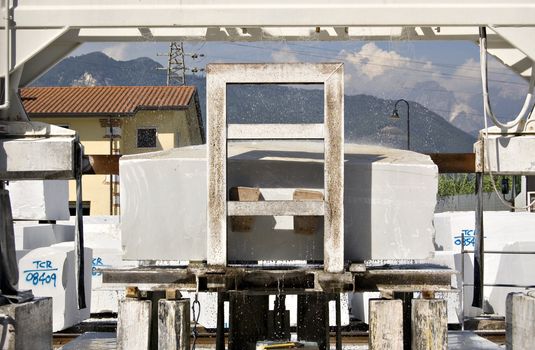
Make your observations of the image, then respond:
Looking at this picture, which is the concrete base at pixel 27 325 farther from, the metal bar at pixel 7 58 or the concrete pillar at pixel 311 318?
the concrete pillar at pixel 311 318

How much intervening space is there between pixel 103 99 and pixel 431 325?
40.8 meters

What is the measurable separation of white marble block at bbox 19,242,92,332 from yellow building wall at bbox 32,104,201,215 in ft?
98.5

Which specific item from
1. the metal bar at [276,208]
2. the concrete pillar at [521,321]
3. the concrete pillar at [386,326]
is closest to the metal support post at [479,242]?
the concrete pillar at [521,321]

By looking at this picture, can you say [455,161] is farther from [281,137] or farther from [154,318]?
[154,318]

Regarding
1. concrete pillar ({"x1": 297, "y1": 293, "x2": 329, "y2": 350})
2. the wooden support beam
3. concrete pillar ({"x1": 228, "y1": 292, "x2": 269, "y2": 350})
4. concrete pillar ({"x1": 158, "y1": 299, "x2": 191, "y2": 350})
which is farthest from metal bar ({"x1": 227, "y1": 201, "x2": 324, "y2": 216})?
concrete pillar ({"x1": 297, "y1": 293, "x2": 329, "y2": 350})

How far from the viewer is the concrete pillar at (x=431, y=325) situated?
6.25 m

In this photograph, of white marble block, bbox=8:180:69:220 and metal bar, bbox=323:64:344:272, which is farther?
white marble block, bbox=8:180:69:220

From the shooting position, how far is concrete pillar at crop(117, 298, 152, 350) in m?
6.19

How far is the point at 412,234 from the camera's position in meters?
6.32

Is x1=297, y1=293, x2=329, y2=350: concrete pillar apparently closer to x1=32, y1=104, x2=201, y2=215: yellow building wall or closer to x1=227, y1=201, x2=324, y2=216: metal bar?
x1=227, y1=201, x2=324, y2=216: metal bar

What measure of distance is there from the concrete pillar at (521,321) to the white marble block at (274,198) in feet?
3.09

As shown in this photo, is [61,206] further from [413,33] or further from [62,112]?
[62,112]

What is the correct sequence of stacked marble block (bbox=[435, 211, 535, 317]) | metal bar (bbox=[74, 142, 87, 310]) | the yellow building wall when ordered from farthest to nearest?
the yellow building wall, stacked marble block (bbox=[435, 211, 535, 317]), metal bar (bbox=[74, 142, 87, 310])
